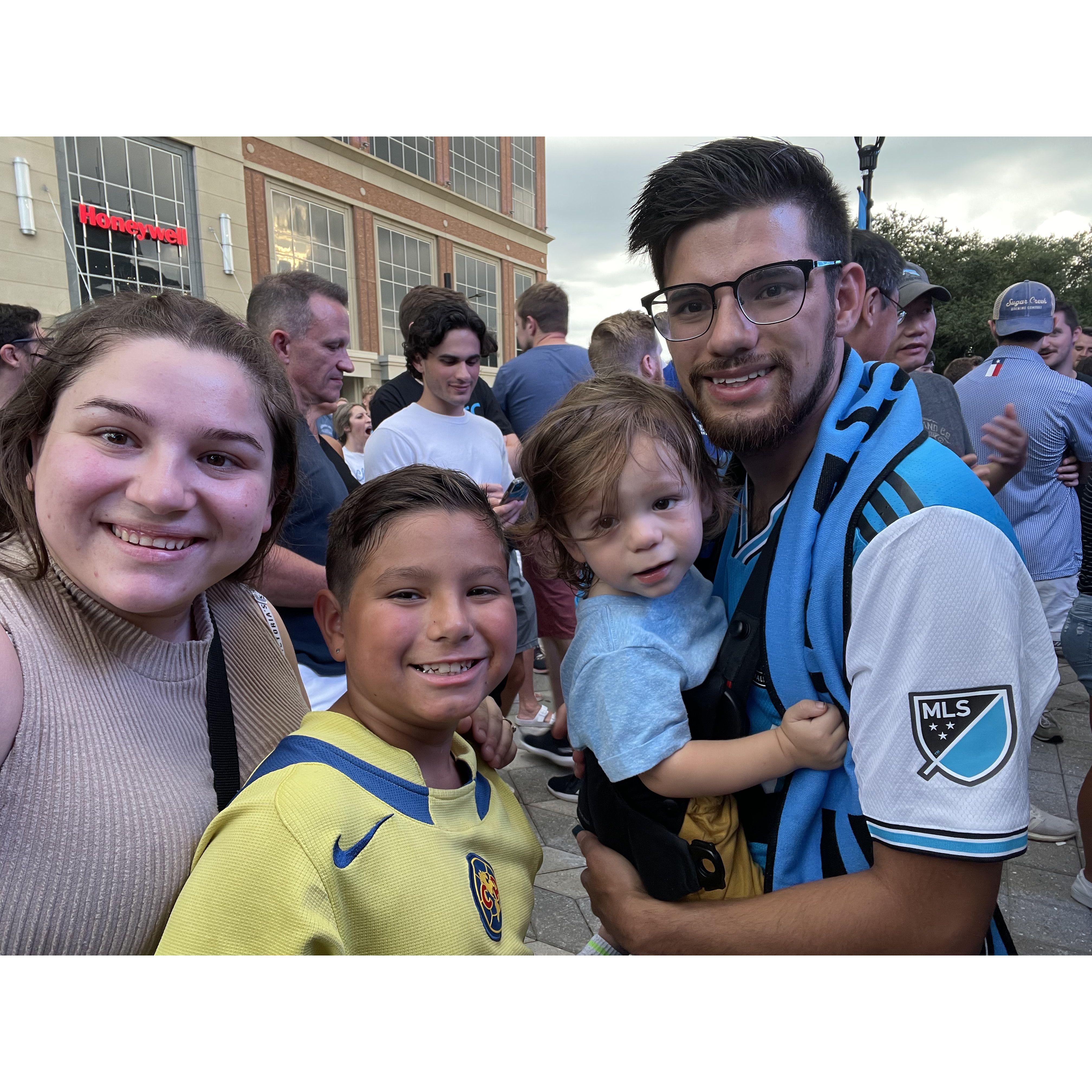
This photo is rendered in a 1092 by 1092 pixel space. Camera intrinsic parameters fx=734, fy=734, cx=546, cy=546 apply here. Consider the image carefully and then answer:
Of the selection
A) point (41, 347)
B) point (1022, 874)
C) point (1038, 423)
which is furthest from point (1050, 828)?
point (41, 347)

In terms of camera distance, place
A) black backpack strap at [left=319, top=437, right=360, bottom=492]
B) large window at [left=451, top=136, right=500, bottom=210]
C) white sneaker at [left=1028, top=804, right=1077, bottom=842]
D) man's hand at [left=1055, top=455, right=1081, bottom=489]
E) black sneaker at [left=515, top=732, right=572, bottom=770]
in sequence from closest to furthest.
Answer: black backpack strap at [left=319, top=437, right=360, bottom=492], white sneaker at [left=1028, top=804, right=1077, bottom=842], man's hand at [left=1055, top=455, right=1081, bottom=489], black sneaker at [left=515, top=732, right=572, bottom=770], large window at [left=451, top=136, right=500, bottom=210]

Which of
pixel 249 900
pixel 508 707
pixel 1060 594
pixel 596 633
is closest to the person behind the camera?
pixel 249 900

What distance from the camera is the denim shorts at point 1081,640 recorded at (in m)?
2.88

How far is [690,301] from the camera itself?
1.39m

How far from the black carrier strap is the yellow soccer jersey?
239mm

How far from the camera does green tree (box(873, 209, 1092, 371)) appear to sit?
298 cm

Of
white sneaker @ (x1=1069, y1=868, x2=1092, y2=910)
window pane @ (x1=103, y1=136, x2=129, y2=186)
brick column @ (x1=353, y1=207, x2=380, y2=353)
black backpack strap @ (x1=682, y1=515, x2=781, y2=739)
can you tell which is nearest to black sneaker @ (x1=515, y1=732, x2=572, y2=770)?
white sneaker @ (x1=1069, y1=868, x2=1092, y2=910)

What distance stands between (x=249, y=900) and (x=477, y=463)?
300 cm

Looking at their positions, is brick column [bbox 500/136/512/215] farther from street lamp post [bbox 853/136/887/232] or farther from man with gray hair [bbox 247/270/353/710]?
man with gray hair [bbox 247/270/353/710]

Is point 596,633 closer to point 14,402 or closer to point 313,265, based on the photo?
point 14,402

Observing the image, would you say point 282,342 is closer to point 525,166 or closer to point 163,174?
point 525,166

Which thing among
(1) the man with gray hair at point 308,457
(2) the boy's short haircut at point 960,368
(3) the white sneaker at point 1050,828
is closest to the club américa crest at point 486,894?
(1) the man with gray hair at point 308,457

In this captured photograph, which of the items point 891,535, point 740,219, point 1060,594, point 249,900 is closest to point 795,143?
point 740,219

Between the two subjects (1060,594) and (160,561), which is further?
(1060,594)
